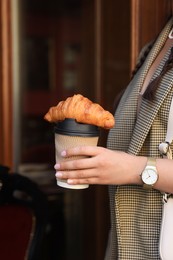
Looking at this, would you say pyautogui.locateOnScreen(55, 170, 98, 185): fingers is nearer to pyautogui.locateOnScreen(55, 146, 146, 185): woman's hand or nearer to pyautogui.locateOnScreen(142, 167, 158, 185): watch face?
pyautogui.locateOnScreen(55, 146, 146, 185): woman's hand

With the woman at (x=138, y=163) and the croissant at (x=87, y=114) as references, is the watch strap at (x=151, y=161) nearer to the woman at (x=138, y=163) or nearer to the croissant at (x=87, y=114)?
the woman at (x=138, y=163)

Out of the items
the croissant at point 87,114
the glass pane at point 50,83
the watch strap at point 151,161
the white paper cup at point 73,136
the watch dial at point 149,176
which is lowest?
the glass pane at point 50,83

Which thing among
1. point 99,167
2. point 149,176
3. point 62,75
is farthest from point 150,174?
point 62,75

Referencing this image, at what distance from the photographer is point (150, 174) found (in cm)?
132

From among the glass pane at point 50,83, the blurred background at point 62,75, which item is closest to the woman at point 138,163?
the blurred background at point 62,75

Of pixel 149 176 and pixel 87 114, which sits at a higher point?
pixel 87 114

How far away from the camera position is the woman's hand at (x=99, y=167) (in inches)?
50.9

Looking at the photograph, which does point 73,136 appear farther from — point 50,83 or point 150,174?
point 50,83

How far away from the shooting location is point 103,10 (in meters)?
2.92

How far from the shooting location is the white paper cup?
1322mm

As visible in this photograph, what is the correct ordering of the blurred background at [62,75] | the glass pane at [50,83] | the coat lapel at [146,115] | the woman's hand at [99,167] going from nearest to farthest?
the woman's hand at [99,167]
the coat lapel at [146,115]
the blurred background at [62,75]
the glass pane at [50,83]

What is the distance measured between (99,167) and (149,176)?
0.13m

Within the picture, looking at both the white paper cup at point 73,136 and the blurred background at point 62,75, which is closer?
the white paper cup at point 73,136

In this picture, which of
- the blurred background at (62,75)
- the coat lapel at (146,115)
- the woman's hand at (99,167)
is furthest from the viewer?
the blurred background at (62,75)
